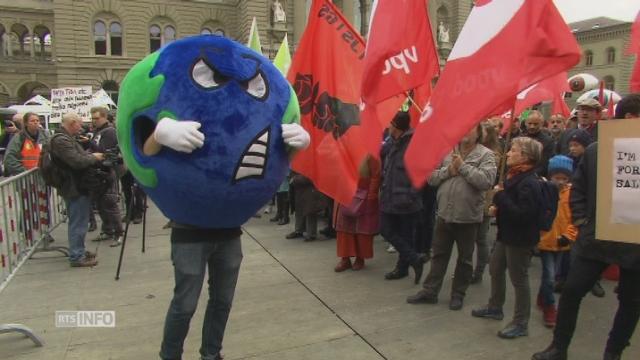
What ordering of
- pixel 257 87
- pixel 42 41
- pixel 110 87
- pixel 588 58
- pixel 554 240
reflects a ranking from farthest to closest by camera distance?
pixel 588 58, pixel 42 41, pixel 110 87, pixel 554 240, pixel 257 87

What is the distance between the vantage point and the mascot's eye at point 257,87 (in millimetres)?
2631

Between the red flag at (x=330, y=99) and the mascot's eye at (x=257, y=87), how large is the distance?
189 centimetres

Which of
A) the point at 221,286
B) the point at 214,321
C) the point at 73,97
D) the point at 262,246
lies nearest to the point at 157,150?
the point at 221,286

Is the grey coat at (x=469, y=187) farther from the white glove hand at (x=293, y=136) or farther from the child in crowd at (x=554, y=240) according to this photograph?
the white glove hand at (x=293, y=136)

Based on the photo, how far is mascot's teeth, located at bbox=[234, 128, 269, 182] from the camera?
259 centimetres

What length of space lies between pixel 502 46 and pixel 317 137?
2.02 meters

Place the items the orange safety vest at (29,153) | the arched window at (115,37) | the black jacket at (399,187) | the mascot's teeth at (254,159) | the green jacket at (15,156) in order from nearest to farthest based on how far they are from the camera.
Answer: the mascot's teeth at (254,159) → the black jacket at (399,187) → the green jacket at (15,156) → the orange safety vest at (29,153) → the arched window at (115,37)

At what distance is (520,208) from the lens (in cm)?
358

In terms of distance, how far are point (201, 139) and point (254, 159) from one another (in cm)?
33

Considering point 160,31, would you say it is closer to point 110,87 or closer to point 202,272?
point 110,87

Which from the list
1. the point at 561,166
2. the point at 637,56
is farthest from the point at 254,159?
the point at 637,56

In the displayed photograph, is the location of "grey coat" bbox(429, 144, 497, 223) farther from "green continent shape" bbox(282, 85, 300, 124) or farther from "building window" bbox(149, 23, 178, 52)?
"building window" bbox(149, 23, 178, 52)

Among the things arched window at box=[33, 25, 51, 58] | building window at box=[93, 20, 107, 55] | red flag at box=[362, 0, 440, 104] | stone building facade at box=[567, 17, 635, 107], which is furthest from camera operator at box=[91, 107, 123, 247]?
stone building facade at box=[567, 17, 635, 107]

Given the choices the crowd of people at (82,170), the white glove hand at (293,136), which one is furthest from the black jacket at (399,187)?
the crowd of people at (82,170)
